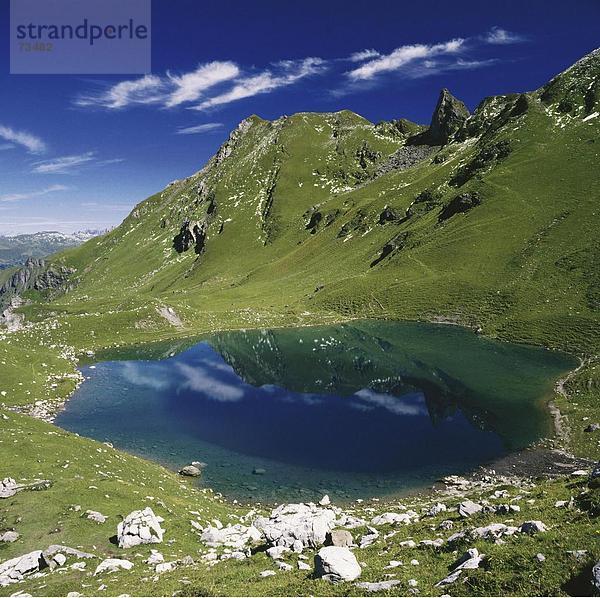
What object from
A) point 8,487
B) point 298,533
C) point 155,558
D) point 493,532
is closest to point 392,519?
point 298,533

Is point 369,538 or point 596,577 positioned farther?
point 369,538

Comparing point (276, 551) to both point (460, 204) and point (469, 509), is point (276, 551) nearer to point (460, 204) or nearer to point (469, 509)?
point (469, 509)

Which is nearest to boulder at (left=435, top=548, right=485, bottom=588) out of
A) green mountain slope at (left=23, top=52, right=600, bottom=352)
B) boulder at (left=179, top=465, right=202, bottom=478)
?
boulder at (left=179, top=465, right=202, bottom=478)

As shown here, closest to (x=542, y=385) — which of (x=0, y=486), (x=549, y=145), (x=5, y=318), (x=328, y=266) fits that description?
(x=0, y=486)

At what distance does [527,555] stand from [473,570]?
5.97 ft

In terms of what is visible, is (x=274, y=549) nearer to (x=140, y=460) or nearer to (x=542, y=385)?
(x=140, y=460)

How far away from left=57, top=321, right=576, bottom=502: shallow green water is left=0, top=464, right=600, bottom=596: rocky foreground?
1264 cm

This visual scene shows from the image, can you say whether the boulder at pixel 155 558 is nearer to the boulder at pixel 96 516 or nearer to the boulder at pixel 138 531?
the boulder at pixel 138 531

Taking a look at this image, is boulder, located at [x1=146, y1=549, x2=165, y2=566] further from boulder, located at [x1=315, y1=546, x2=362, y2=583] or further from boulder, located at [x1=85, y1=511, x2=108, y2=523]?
boulder, located at [x1=315, y1=546, x2=362, y2=583]

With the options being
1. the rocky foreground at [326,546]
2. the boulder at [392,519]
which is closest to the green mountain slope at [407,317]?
the rocky foreground at [326,546]

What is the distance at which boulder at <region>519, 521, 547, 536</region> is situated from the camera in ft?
50.2

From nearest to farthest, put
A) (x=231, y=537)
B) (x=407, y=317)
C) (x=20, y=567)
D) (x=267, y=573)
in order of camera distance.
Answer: (x=267, y=573)
(x=20, y=567)
(x=231, y=537)
(x=407, y=317)

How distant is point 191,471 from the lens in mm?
39469

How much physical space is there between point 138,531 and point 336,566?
40.2 ft
